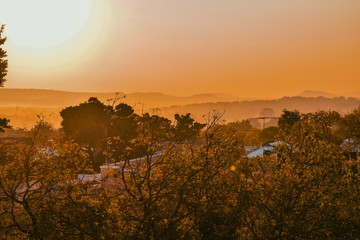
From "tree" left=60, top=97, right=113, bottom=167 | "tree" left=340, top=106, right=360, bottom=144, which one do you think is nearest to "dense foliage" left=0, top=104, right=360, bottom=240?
"tree" left=340, top=106, right=360, bottom=144

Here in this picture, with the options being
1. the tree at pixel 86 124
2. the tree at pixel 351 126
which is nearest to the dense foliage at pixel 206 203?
the tree at pixel 351 126

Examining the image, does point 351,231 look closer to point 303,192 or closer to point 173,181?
point 303,192

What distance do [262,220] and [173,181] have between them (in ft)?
13.2

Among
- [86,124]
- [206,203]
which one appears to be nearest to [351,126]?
[86,124]

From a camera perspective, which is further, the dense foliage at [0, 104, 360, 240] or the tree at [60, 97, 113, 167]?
the tree at [60, 97, 113, 167]

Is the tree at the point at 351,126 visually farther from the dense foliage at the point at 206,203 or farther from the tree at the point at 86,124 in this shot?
the dense foliage at the point at 206,203

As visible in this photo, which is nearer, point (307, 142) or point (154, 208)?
point (154, 208)

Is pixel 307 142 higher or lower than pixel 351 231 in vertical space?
higher

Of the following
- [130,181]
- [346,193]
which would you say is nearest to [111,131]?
[130,181]

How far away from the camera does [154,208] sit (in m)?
12.9

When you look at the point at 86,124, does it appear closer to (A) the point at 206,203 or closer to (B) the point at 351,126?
(B) the point at 351,126

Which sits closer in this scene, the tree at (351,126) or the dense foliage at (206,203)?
the dense foliage at (206,203)

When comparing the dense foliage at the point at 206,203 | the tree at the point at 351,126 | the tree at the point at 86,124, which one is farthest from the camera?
the tree at the point at 86,124

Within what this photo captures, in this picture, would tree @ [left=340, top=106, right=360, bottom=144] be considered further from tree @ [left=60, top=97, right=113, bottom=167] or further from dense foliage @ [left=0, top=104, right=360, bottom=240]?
dense foliage @ [left=0, top=104, right=360, bottom=240]
